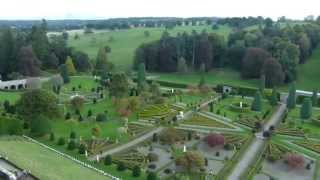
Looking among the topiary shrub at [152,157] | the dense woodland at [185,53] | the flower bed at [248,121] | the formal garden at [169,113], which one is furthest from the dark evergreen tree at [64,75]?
the topiary shrub at [152,157]

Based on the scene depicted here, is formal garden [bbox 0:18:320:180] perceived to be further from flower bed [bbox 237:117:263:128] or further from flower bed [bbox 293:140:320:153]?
flower bed [bbox 293:140:320:153]

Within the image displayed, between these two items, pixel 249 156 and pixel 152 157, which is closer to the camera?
pixel 152 157

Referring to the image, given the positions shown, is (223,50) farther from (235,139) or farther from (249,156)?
(249,156)

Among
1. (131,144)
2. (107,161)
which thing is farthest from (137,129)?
(107,161)

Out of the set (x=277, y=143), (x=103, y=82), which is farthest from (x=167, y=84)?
(x=277, y=143)

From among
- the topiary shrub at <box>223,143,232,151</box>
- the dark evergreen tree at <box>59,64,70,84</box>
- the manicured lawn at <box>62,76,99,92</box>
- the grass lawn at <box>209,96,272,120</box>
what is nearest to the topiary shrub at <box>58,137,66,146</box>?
the topiary shrub at <box>223,143,232,151</box>
